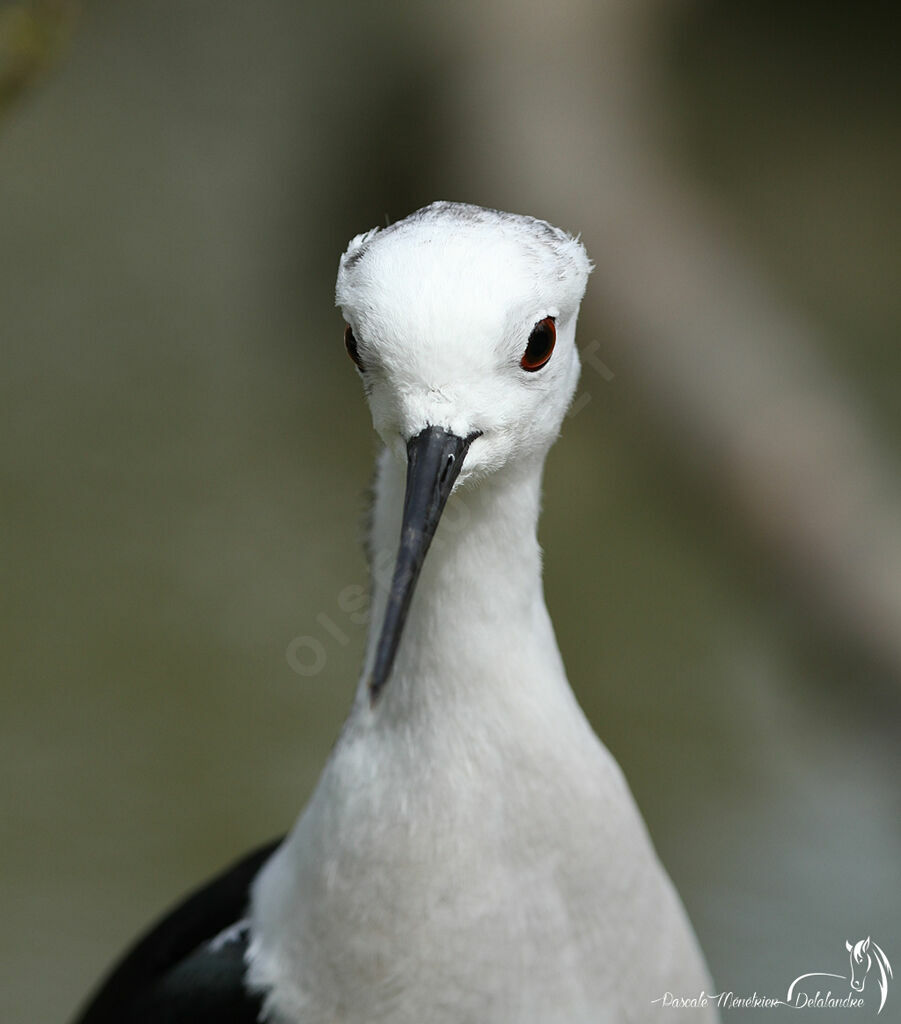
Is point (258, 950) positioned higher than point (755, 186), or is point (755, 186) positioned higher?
point (755, 186)

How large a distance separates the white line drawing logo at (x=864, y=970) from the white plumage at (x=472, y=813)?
5.08 ft

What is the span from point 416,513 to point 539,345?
0.81 feet

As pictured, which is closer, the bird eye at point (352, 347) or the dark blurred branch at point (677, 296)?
the bird eye at point (352, 347)

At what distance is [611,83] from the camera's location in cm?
455

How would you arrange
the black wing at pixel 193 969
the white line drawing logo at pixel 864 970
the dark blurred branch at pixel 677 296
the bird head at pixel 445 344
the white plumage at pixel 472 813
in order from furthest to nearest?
the dark blurred branch at pixel 677 296, the white line drawing logo at pixel 864 970, the black wing at pixel 193 969, the white plumage at pixel 472 813, the bird head at pixel 445 344

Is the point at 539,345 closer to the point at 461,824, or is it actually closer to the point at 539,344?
the point at 539,344

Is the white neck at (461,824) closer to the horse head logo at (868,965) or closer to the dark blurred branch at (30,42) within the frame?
the dark blurred branch at (30,42)

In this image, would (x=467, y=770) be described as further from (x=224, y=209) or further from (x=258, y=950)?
(x=224, y=209)

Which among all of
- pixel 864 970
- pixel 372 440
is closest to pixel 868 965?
pixel 864 970

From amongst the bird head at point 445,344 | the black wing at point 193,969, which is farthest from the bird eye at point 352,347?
the black wing at point 193,969

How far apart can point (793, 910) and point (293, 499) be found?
225cm

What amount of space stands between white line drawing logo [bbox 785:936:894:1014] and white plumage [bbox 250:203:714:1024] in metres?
1.55

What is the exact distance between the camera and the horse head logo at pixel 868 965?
315cm

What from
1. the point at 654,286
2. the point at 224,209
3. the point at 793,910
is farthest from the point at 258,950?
the point at 224,209
